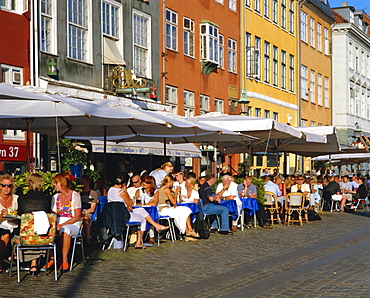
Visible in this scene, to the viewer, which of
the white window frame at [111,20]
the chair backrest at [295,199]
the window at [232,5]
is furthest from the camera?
the window at [232,5]

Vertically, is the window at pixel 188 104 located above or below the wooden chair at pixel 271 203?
above

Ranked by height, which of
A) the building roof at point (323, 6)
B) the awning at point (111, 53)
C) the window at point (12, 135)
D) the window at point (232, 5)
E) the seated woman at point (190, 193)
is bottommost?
the seated woman at point (190, 193)

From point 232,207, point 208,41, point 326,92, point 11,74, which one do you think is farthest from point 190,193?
point 326,92

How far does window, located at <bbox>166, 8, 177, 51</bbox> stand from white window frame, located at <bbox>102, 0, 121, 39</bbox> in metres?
3.82

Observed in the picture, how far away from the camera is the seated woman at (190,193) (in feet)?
53.1

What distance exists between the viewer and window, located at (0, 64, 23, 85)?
20031 millimetres

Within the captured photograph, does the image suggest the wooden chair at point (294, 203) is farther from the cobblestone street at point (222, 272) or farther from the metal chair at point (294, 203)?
the cobblestone street at point (222, 272)

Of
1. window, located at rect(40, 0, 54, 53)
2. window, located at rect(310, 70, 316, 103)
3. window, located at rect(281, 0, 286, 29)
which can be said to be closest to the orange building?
window, located at rect(40, 0, 54, 53)

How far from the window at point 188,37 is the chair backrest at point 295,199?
38.4ft

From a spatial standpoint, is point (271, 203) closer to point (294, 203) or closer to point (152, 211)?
point (294, 203)

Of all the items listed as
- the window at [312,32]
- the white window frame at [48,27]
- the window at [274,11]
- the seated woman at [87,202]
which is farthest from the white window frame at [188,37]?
the window at [312,32]

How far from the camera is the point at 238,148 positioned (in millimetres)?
25875

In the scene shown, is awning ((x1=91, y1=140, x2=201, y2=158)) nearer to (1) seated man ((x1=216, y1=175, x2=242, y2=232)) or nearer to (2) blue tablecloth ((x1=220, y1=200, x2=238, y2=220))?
(1) seated man ((x1=216, y1=175, x2=242, y2=232))

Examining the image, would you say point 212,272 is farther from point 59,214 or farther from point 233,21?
point 233,21
